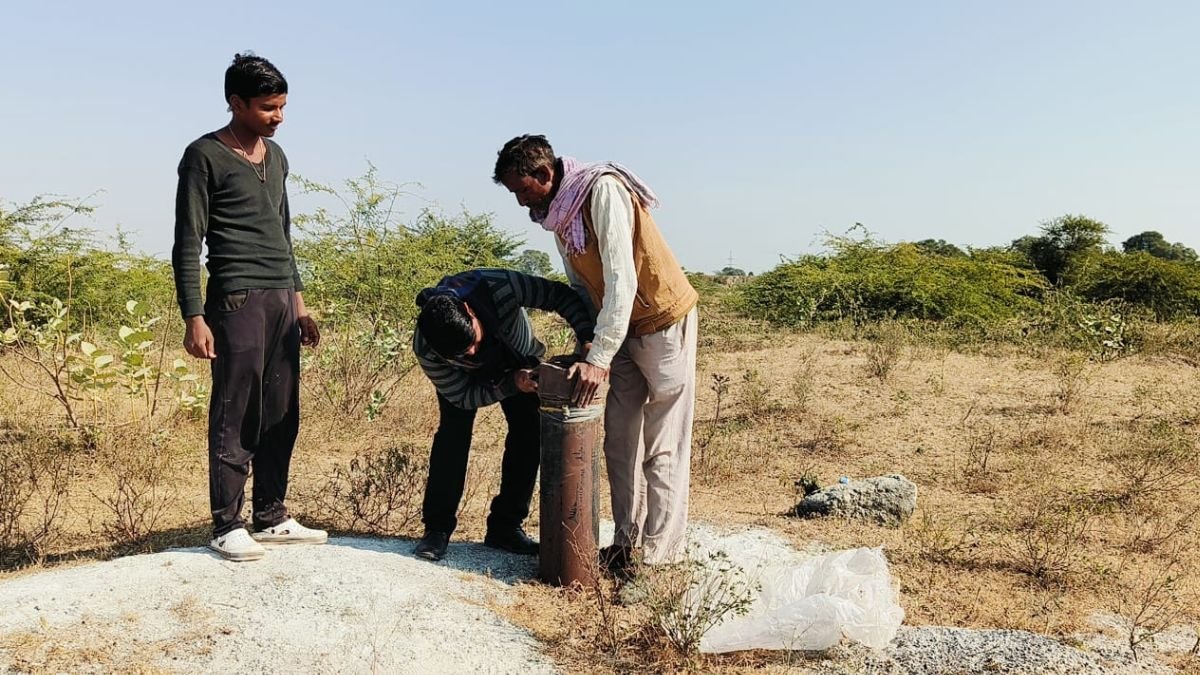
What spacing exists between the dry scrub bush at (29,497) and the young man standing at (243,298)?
102 cm

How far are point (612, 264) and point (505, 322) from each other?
53 centimetres

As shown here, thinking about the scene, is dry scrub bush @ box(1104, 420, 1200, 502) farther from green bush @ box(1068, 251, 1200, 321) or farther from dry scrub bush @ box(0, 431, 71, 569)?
green bush @ box(1068, 251, 1200, 321)

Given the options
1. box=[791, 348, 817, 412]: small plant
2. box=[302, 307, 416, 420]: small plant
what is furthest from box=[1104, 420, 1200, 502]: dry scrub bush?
box=[302, 307, 416, 420]: small plant

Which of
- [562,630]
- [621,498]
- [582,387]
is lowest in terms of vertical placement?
[562,630]

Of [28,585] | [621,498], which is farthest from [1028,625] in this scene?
[28,585]

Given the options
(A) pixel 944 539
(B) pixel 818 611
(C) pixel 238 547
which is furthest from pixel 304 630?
(A) pixel 944 539

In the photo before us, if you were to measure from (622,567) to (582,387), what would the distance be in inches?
33.1

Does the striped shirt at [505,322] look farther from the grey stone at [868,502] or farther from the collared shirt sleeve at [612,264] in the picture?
the grey stone at [868,502]

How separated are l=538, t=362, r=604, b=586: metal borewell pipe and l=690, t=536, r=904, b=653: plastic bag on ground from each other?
1.54 feet

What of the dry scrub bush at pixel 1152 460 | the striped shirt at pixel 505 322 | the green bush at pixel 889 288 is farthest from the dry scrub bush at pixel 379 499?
the green bush at pixel 889 288

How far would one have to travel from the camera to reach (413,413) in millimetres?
6746

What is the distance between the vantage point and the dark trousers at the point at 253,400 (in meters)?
3.24

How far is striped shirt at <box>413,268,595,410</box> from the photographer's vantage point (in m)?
3.34

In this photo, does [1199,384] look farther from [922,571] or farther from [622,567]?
[622,567]
